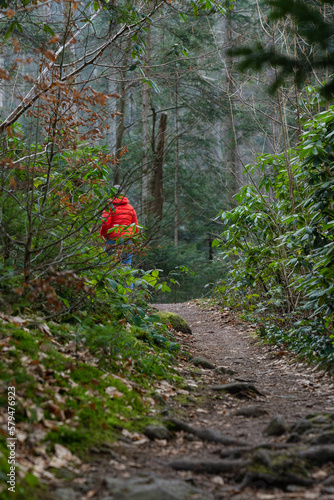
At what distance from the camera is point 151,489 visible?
2025 millimetres

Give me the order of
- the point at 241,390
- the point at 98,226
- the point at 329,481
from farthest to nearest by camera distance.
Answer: the point at 98,226 < the point at 241,390 < the point at 329,481

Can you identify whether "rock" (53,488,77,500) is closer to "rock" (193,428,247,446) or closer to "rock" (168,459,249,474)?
"rock" (168,459,249,474)

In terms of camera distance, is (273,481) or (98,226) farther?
(98,226)

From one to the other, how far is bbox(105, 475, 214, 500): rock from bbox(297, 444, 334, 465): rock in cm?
67

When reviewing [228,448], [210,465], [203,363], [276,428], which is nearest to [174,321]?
[203,363]

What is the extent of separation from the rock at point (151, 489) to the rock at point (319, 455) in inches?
26.3

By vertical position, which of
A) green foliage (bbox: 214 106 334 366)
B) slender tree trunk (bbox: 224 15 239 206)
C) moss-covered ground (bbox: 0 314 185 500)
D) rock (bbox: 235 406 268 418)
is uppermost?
slender tree trunk (bbox: 224 15 239 206)

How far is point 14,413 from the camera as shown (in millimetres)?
2438

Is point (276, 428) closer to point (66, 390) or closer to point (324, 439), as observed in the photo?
point (324, 439)

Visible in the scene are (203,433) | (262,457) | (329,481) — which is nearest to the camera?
(329,481)

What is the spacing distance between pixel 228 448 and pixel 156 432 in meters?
0.52

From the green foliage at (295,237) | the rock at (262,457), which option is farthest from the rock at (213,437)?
the green foliage at (295,237)

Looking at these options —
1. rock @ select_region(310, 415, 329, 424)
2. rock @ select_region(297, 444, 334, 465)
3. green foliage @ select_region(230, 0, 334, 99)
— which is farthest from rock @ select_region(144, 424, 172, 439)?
green foliage @ select_region(230, 0, 334, 99)

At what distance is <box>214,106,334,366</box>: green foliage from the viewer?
4.64 meters
